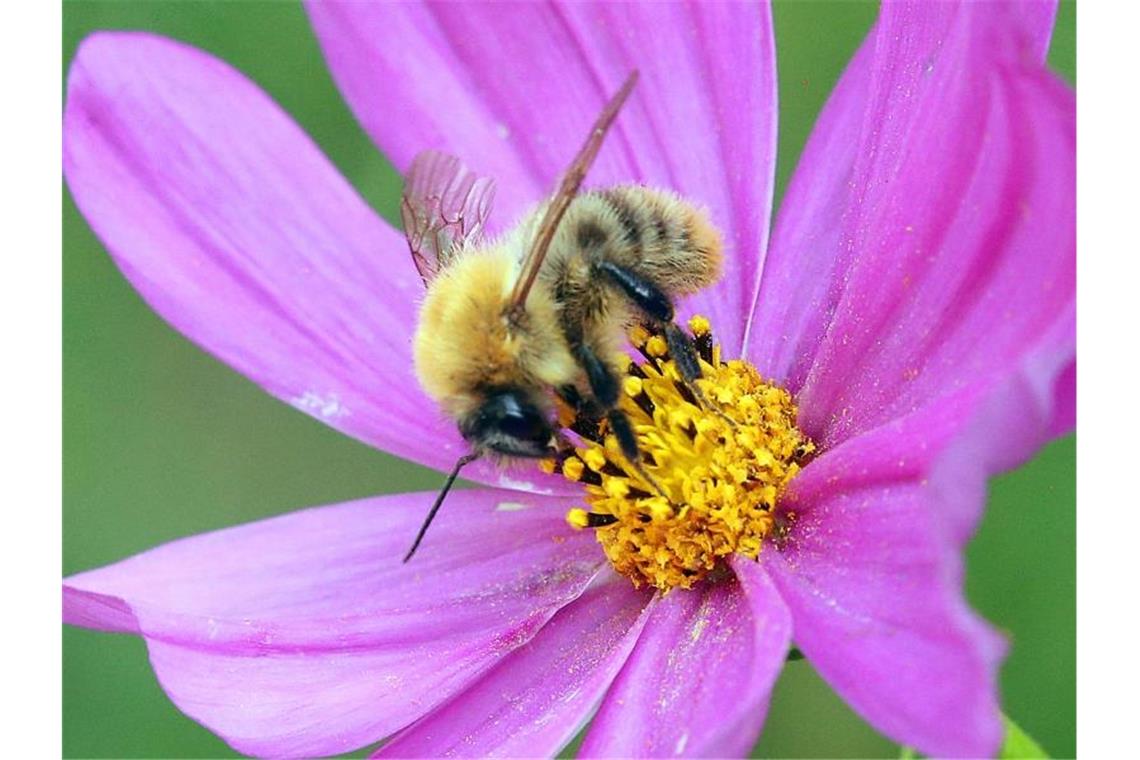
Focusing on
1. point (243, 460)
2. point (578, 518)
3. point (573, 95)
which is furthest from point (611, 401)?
point (243, 460)

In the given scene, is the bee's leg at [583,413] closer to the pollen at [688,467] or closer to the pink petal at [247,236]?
the pollen at [688,467]

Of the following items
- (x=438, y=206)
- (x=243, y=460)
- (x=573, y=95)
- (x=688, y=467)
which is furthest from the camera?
(x=243, y=460)

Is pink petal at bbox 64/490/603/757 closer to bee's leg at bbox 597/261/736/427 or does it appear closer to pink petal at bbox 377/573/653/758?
pink petal at bbox 377/573/653/758

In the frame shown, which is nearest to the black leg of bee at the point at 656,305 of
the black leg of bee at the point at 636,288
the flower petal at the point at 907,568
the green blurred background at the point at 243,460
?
the black leg of bee at the point at 636,288

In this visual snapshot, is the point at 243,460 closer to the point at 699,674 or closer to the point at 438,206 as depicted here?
the point at 438,206

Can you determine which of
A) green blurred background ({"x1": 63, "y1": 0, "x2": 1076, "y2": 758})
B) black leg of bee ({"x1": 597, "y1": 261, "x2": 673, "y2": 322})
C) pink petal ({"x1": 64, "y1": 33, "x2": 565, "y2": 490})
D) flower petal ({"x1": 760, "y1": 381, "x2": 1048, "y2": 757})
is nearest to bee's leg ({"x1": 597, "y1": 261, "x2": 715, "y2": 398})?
black leg of bee ({"x1": 597, "y1": 261, "x2": 673, "y2": 322})

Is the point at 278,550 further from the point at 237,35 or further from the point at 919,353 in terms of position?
the point at 237,35

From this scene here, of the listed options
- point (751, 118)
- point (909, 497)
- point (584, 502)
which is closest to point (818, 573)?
point (909, 497)
